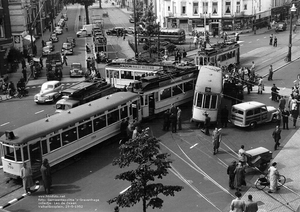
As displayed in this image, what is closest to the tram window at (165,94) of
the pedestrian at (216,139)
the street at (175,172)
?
the street at (175,172)

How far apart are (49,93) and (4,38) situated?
59.2 feet

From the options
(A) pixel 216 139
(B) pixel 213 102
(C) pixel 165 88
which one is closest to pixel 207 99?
(B) pixel 213 102

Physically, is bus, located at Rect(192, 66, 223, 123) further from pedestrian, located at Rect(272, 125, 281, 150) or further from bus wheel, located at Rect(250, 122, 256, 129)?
pedestrian, located at Rect(272, 125, 281, 150)

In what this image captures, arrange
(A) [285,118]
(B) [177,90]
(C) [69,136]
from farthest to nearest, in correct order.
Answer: (B) [177,90] → (A) [285,118] → (C) [69,136]

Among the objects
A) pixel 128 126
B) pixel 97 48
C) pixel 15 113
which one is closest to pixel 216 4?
pixel 97 48

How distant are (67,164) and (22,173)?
361cm

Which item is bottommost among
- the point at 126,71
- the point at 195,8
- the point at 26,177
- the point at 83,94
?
the point at 26,177

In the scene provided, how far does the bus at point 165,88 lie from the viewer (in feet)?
97.8

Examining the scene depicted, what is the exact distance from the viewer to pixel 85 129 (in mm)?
23953

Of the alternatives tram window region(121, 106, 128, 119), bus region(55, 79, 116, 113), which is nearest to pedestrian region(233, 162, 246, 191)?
tram window region(121, 106, 128, 119)

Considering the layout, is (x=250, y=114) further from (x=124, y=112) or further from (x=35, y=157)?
(x=35, y=157)

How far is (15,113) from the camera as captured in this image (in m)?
34.6

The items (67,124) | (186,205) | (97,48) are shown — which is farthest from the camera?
(97,48)

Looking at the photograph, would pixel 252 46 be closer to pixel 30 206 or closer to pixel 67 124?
pixel 67 124
